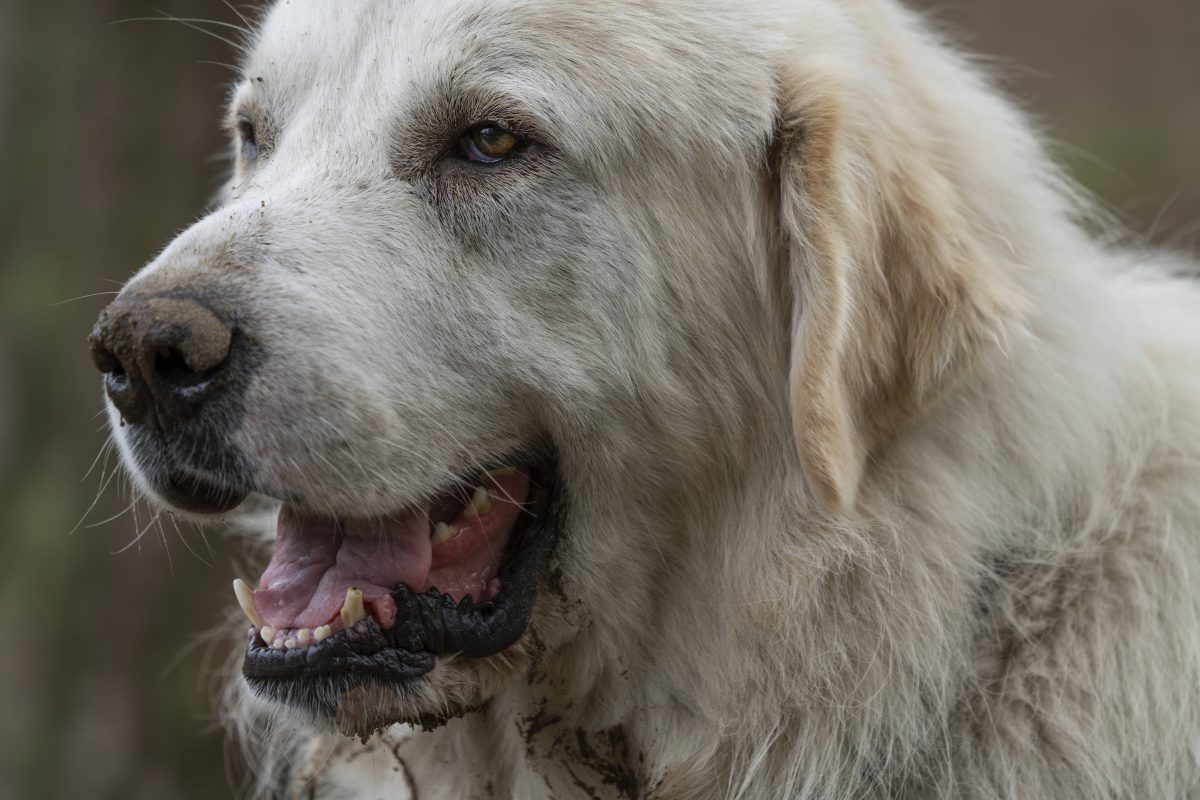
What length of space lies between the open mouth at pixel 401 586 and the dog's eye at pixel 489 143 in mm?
717

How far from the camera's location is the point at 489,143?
293 cm

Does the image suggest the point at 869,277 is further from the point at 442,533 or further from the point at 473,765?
the point at 473,765

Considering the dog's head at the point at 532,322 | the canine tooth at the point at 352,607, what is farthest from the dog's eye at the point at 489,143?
the canine tooth at the point at 352,607

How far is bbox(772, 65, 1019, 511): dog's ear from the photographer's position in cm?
280

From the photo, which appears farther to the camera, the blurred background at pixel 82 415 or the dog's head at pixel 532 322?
the blurred background at pixel 82 415

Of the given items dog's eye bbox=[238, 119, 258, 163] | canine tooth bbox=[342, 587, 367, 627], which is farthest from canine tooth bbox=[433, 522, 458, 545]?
dog's eye bbox=[238, 119, 258, 163]

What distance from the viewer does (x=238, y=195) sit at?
10.1ft

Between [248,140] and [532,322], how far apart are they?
1152 mm

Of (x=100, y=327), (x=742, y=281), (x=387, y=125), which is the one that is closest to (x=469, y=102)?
(x=387, y=125)

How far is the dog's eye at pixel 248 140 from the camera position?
11.2ft

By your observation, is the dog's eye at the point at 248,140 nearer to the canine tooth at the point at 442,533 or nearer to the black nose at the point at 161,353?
the black nose at the point at 161,353

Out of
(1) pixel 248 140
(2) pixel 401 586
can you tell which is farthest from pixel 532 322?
(1) pixel 248 140

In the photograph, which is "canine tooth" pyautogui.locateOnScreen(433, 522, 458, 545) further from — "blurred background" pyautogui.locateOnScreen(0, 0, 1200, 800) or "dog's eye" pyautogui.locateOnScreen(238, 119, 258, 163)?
"blurred background" pyautogui.locateOnScreen(0, 0, 1200, 800)

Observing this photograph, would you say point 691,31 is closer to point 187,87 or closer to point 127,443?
point 127,443
